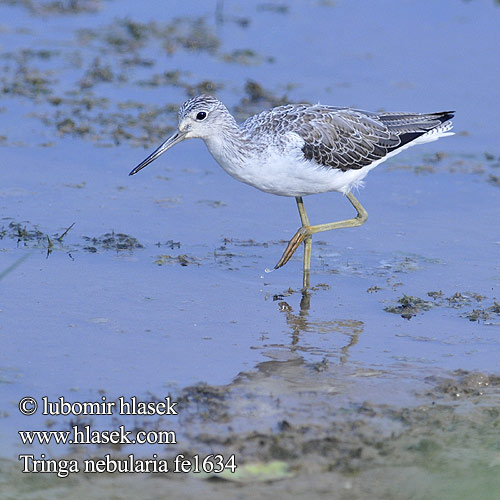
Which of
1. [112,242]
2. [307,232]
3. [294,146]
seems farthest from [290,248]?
[112,242]

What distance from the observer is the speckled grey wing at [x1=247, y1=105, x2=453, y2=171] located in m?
9.08

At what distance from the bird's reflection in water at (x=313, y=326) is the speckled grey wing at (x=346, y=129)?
4.66ft

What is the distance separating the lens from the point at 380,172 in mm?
11719

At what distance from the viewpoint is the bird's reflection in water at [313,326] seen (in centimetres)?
782

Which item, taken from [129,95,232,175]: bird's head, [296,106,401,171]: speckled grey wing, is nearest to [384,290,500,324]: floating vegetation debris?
[296,106,401,171]: speckled grey wing

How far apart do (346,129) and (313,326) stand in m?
2.26

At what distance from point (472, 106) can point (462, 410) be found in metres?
7.29

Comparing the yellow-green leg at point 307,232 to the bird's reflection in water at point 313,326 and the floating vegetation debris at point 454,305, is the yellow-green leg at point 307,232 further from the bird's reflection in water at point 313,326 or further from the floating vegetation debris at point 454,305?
the floating vegetation debris at point 454,305

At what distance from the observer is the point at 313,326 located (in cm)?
818

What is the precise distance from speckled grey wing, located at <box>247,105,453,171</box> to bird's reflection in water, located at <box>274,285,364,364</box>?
142 cm

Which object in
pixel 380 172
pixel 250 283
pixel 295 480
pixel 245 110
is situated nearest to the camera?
pixel 295 480

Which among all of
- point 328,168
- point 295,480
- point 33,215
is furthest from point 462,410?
point 33,215

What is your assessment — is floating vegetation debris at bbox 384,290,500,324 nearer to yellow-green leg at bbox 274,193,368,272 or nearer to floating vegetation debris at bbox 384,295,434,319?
floating vegetation debris at bbox 384,295,434,319

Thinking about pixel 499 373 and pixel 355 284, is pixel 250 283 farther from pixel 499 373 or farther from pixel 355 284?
pixel 499 373
